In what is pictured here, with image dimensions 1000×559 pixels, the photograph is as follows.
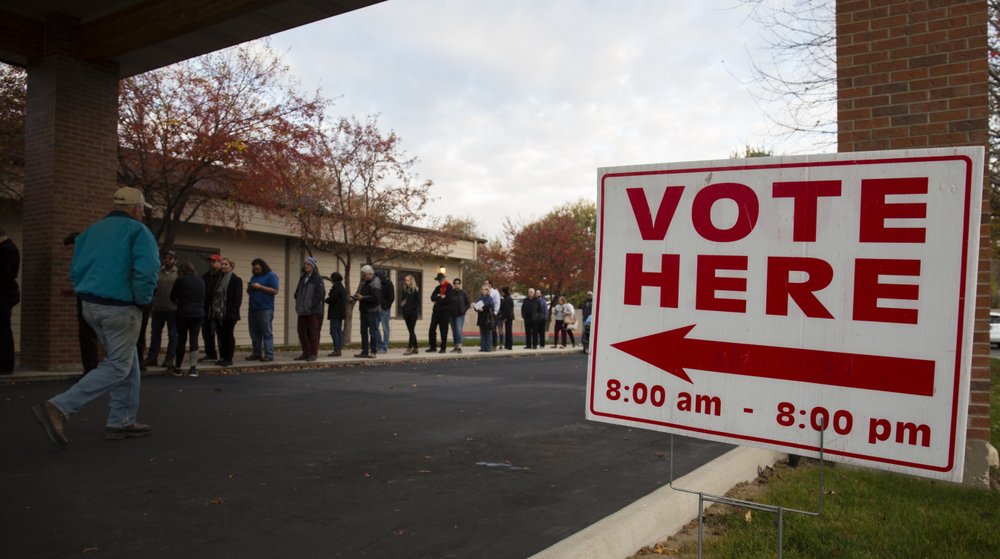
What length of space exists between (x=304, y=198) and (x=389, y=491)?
52.9ft

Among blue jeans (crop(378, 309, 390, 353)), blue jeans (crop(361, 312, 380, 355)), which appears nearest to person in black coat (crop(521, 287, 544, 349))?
blue jeans (crop(378, 309, 390, 353))

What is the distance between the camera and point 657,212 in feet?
9.04

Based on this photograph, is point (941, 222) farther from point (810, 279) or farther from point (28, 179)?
point (28, 179)

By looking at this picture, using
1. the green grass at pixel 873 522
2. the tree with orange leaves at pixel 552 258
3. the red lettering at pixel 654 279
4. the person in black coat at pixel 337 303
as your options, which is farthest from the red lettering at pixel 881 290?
the tree with orange leaves at pixel 552 258

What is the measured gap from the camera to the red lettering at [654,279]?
2.70 m

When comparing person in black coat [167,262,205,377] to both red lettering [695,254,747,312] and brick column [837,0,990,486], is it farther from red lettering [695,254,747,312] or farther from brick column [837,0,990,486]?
red lettering [695,254,747,312]

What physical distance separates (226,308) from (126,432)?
649 centimetres

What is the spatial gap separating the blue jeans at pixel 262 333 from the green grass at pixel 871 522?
10.3m

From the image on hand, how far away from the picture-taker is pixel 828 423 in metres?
2.36

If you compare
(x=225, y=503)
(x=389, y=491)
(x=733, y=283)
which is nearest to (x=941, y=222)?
(x=733, y=283)

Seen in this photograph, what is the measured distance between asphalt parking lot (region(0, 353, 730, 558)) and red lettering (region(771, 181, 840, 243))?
194 centimetres

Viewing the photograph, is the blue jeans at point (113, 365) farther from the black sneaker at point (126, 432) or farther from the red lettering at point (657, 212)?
the red lettering at point (657, 212)

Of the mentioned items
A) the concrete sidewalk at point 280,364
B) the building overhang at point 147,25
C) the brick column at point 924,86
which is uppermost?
the building overhang at point 147,25

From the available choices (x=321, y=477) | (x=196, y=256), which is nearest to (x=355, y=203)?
(x=196, y=256)
